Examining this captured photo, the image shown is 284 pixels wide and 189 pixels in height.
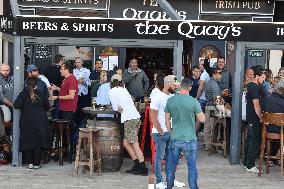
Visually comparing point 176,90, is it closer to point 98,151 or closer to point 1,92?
Result: point 98,151

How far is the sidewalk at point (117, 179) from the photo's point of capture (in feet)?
33.6

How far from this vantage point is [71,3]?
1756cm

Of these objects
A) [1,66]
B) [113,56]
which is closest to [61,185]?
[1,66]

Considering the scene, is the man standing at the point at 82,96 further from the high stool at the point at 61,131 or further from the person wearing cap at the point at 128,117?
the person wearing cap at the point at 128,117

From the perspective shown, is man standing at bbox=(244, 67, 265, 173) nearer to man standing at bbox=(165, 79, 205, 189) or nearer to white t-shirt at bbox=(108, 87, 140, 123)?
white t-shirt at bbox=(108, 87, 140, 123)

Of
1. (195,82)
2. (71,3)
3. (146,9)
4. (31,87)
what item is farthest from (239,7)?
(31,87)

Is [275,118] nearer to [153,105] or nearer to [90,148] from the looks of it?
[153,105]

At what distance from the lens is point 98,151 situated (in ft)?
36.3

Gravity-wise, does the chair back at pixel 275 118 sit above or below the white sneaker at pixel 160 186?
above

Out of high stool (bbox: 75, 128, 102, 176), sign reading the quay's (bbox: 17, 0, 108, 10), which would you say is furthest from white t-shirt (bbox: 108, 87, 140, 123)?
sign reading the quay's (bbox: 17, 0, 108, 10)

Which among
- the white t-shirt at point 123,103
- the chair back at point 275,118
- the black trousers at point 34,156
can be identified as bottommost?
the black trousers at point 34,156

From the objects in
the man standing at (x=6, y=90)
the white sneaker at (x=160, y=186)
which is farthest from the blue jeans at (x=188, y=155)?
the man standing at (x=6, y=90)

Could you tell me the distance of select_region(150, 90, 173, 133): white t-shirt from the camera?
985cm

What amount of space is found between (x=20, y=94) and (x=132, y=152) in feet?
7.11
